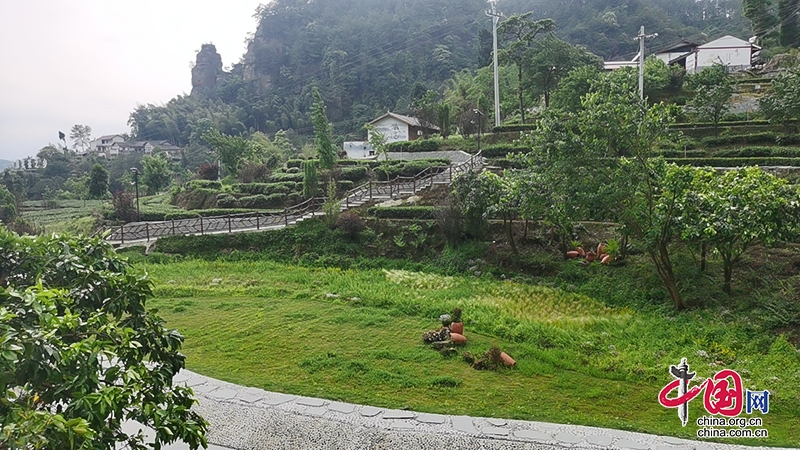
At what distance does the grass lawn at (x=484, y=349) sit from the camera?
6.64 meters

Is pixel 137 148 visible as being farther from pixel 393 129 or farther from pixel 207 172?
pixel 393 129

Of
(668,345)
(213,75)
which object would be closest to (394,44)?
(213,75)

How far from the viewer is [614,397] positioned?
6.84 meters

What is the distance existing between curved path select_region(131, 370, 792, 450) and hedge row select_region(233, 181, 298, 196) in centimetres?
1809

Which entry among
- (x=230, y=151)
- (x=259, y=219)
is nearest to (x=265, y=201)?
(x=259, y=219)

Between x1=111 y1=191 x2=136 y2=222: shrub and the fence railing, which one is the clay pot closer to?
the fence railing

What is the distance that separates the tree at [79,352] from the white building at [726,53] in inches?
1644

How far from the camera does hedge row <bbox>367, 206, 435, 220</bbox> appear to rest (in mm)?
17312

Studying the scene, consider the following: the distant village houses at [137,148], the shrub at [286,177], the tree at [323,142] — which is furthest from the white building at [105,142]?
the tree at [323,142]

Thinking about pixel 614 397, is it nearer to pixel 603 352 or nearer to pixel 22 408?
pixel 603 352

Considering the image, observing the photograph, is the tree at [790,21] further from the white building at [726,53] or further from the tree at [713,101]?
the tree at [713,101]

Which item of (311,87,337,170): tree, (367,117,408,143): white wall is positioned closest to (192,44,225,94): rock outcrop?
(367,117,408,143): white wall

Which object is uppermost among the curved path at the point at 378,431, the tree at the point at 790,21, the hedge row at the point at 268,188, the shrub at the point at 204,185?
the tree at the point at 790,21

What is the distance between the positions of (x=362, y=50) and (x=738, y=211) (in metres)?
68.4
